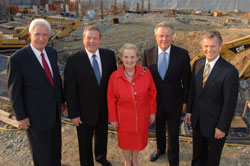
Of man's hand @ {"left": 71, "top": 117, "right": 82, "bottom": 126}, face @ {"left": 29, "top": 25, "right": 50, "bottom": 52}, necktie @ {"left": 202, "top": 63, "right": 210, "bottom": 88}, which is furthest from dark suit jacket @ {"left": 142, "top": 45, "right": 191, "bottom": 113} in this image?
face @ {"left": 29, "top": 25, "right": 50, "bottom": 52}

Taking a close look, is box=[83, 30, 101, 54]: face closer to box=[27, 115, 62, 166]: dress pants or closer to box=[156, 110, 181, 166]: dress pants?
box=[27, 115, 62, 166]: dress pants

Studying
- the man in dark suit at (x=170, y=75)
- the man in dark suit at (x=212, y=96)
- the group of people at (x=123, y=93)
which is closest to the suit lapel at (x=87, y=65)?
the group of people at (x=123, y=93)

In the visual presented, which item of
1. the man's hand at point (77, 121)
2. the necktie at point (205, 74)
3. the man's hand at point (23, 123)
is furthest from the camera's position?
the man's hand at point (77, 121)

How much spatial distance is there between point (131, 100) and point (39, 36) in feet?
4.61

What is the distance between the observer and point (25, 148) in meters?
3.90

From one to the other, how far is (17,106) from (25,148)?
176 centimetres

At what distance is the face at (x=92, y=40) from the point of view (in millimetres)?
2729

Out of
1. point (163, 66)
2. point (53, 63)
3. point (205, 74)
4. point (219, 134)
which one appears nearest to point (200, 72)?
point (205, 74)

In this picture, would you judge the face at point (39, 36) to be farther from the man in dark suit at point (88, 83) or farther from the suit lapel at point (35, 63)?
the man in dark suit at point (88, 83)

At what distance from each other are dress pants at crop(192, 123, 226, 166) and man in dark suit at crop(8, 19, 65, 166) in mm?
2011

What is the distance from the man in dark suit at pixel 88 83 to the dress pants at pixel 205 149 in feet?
4.53

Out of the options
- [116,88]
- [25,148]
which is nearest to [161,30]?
[116,88]

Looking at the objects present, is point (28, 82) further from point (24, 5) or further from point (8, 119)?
point (24, 5)

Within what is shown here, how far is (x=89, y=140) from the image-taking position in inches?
126
